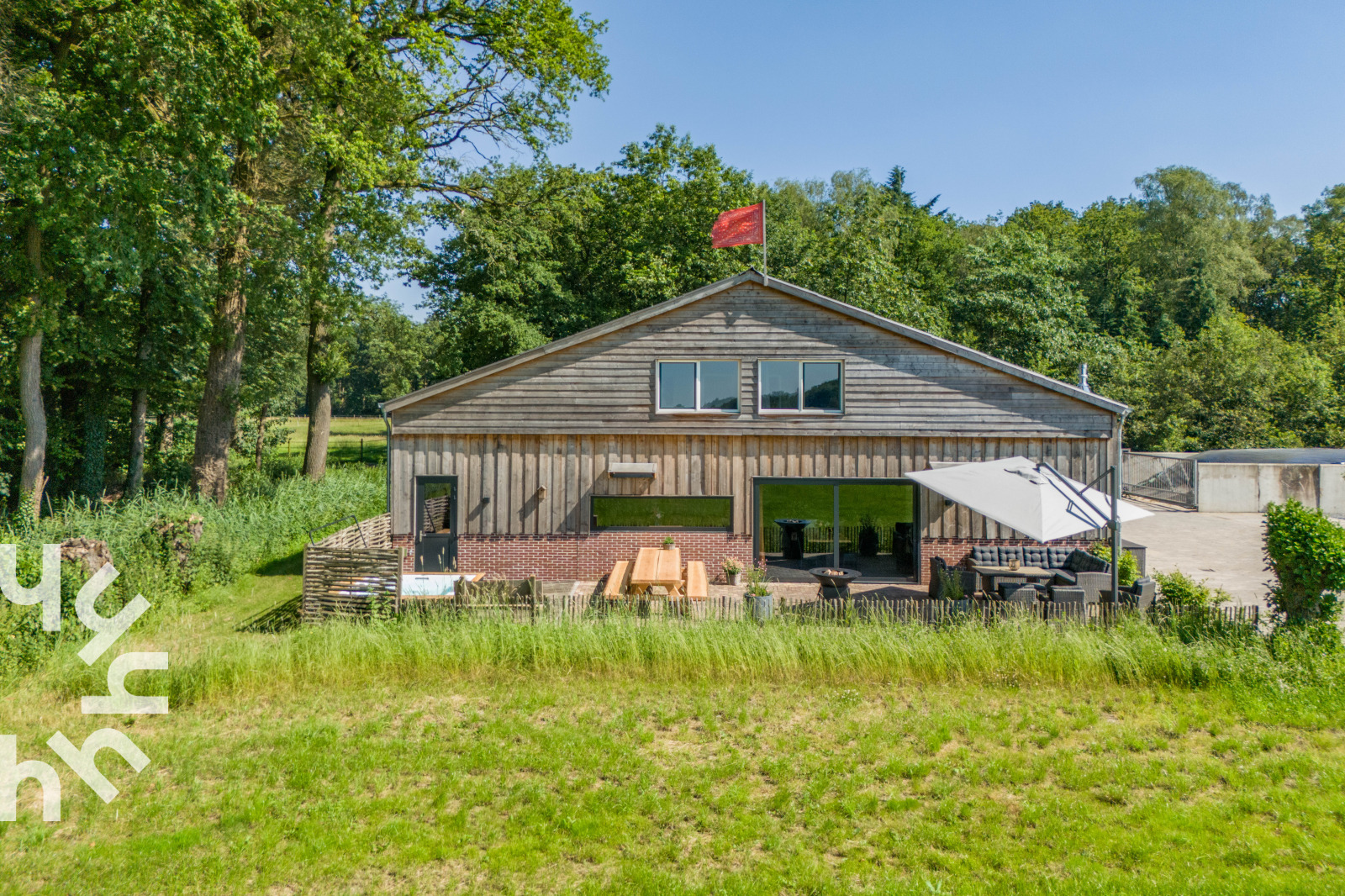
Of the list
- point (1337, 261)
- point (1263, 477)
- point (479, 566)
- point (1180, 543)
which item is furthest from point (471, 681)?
point (1337, 261)

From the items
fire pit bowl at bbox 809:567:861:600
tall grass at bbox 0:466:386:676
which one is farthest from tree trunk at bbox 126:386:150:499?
fire pit bowl at bbox 809:567:861:600

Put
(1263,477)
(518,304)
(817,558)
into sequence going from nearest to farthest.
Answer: (817,558), (1263,477), (518,304)

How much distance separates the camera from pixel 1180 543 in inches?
704

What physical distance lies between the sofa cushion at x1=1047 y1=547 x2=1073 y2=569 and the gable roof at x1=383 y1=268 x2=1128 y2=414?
2.97m

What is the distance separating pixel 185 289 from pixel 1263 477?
32.3 m

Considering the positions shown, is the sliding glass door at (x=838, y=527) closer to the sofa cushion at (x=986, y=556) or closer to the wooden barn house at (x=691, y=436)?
the wooden barn house at (x=691, y=436)

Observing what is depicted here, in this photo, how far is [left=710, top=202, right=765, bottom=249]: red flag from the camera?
14484 mm

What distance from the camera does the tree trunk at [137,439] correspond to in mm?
22883

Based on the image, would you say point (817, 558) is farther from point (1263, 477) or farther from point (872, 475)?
point (1263, 477)

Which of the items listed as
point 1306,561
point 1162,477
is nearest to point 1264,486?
point 1162,477

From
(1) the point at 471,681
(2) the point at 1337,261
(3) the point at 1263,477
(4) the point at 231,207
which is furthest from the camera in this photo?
(2) the point at 1337,261

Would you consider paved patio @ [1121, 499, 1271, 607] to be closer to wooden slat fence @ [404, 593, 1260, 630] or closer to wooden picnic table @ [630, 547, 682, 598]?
wooden slat fence @ [404, 593, 1260, 630]

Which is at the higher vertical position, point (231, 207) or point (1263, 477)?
point (231, 207)

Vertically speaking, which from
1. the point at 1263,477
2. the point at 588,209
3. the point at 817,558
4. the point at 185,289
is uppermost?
the point at 588,209
